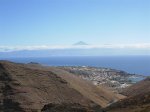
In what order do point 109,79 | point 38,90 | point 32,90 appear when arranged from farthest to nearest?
1. point 109,79
2. point 38,90
3. point 32,90

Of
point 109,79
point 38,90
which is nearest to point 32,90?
point 38,90

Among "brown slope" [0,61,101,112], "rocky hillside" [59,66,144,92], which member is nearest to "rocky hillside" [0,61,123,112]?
"brown slope" [0,61,101,112]

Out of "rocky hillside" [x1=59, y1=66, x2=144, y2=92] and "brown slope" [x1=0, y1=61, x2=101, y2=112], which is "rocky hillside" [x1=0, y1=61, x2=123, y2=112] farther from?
"rocky hillside" [x1=59, y1=66, x2=144, y2=92]

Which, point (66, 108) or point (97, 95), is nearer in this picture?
point (66, 108)

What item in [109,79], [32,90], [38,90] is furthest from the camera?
[109,79]

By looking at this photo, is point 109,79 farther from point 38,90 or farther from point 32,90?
point 32,90

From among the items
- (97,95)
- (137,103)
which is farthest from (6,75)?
(137,103)

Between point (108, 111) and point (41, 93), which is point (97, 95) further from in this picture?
point (108, 111)

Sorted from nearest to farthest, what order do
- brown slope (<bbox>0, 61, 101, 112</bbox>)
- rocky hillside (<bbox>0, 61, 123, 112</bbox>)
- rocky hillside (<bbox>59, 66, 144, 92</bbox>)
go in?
brown slope (<bbox>0, 61, 101, 112</bbox>) < rocky hillside (<bbox>0, 61, 123, 112</bbox>) < rocky hillside (<bbox>59, 66, 144, 92</bbox>)
